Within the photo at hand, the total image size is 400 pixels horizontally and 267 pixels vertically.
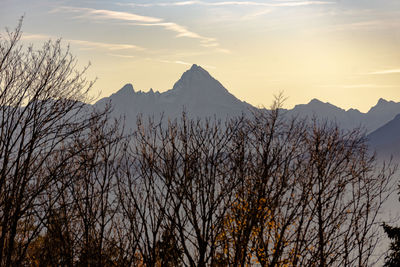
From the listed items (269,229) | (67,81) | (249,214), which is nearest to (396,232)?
(269,229)

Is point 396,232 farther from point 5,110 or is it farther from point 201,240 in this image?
point 5,110

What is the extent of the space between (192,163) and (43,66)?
4.22 metres

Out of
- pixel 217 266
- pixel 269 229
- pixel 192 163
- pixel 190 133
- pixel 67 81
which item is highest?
pixel 67 81

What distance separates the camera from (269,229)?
14508mm

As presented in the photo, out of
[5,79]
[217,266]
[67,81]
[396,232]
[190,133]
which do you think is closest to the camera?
[5,79]

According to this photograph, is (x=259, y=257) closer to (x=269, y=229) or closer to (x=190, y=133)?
(x=269, y=229)

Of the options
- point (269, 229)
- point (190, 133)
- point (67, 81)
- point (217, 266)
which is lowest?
point (217, 266)

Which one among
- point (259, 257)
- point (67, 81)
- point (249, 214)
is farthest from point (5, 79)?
point (259, 257)

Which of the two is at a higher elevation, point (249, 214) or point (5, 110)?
point (5, 110)

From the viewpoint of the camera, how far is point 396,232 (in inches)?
937

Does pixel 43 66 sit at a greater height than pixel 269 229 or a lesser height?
greater

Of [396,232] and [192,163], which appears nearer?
[192,163]

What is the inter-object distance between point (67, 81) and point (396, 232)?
754 inches

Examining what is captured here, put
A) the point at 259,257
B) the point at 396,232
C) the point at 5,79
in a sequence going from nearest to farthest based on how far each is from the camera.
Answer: the point at 5,79 < the point at 259,257 < the point at 396,232
